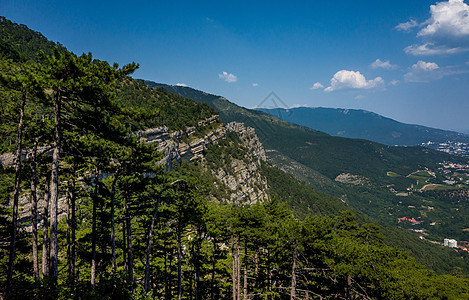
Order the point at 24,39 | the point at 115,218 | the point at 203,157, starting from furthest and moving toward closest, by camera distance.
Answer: the point at 24,39 → the point at 203,157 → the point at 115,218

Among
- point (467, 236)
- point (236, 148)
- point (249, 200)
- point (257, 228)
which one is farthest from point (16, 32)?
point (467, 236)

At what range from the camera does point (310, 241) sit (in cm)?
1582

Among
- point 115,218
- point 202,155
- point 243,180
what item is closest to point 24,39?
point 202,155

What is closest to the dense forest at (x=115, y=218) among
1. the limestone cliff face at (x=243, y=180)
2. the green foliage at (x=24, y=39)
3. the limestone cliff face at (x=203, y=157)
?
the limestone cliff face at (x=203, y=157)

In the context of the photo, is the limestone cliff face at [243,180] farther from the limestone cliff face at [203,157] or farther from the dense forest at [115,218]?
the dense forest at [115,218]

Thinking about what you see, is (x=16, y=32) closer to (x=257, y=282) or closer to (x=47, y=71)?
(x=47, y=71)

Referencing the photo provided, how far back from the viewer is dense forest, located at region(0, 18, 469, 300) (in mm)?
9625

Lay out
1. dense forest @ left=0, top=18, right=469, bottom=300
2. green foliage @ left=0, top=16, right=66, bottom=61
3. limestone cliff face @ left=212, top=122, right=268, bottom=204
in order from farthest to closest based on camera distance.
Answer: limestone cliff face @ left=212, top=122, right=268, bottom=204 < green foliage @ left=0, top=16, right=66, bottom=61 < dense forest @ left=0, top=18, right=469, bottom=300

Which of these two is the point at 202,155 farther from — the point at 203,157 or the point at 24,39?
the point at 24,39

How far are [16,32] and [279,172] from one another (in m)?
128

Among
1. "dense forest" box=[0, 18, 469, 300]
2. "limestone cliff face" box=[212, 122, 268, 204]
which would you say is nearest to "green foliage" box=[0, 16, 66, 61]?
"limestone cliff face" box=[212, 122, 268, 204]

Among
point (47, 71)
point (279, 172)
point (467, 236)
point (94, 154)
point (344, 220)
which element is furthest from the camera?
point (467, 236)

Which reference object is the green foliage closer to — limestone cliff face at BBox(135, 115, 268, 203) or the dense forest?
limestone cliff face at BBox(135, 115, 268, 203)

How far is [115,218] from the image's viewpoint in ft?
56.7
